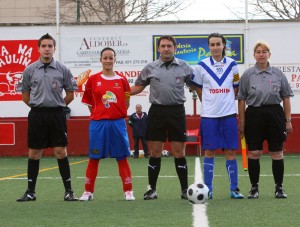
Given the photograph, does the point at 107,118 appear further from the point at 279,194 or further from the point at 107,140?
the point at 279,194

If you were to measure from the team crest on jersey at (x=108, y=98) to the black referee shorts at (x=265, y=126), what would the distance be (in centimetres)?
158

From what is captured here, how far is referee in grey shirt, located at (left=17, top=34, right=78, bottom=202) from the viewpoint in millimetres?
9312

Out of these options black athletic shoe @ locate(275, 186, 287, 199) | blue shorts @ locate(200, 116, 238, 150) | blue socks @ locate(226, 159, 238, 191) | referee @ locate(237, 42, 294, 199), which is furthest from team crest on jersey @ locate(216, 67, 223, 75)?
black athletic shoe @ locate(275, 186, 287, 199)

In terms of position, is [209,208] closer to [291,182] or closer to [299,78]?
[291,182]

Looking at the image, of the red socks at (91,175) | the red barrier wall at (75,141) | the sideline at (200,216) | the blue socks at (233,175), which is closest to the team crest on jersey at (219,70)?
the blue socks at (233,175)

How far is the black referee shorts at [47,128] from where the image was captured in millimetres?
9328

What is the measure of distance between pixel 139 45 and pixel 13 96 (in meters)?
4.82

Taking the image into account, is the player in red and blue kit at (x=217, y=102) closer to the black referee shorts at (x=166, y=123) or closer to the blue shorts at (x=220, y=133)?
the blue shorts at (x=220, y=133)

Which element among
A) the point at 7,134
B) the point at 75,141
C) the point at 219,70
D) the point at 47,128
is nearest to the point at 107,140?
the point at 47,128

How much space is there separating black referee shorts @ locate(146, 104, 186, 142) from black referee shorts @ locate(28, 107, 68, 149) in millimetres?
1055

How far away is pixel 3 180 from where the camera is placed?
1344 centimetres

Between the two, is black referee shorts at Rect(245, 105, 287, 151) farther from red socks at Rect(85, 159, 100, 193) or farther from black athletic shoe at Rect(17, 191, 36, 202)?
black athletic shoe at Rect(17, 191, 36, 202)

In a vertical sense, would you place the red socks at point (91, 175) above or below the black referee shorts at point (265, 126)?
below

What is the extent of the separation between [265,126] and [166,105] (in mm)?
1193
